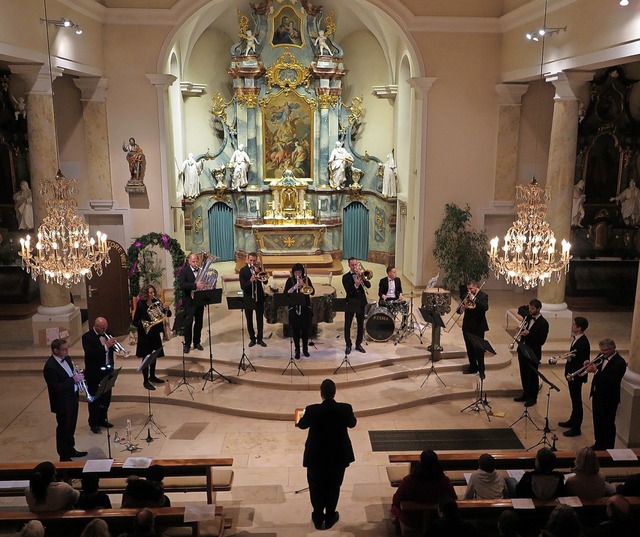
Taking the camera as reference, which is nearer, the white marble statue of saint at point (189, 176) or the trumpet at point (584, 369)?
the trumpet at point (584, 369)

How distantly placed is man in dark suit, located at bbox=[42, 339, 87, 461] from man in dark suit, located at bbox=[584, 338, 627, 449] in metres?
6.49

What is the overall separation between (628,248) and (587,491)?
34.6ft

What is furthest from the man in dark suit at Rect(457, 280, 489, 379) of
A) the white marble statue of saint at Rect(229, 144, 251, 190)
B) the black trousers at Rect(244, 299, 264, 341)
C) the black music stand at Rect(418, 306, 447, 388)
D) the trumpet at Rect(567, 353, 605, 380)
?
the white marble statue of saint at Rect(229, 144, 251, 190)

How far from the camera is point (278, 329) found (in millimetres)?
13297

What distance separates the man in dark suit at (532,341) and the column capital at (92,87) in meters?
10.2

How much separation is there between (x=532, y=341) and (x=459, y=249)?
5285 millimetres

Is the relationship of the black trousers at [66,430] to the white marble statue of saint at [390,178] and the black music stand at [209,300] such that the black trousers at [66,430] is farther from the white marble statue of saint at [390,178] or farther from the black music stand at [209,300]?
the white marble statue of saint at [390,178]

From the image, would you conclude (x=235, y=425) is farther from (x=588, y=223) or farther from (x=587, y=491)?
(x=588, y=223)

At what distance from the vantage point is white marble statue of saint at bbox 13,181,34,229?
14.7 m

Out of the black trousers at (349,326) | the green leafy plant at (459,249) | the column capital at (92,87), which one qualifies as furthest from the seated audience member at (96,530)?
the column capital at (92,87)

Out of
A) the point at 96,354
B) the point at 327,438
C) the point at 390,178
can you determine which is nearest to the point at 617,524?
the point at 327,438

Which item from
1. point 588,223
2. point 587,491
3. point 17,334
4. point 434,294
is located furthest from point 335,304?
point 588,223

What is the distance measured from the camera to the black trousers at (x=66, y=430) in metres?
8.27

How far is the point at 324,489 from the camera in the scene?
692cm
